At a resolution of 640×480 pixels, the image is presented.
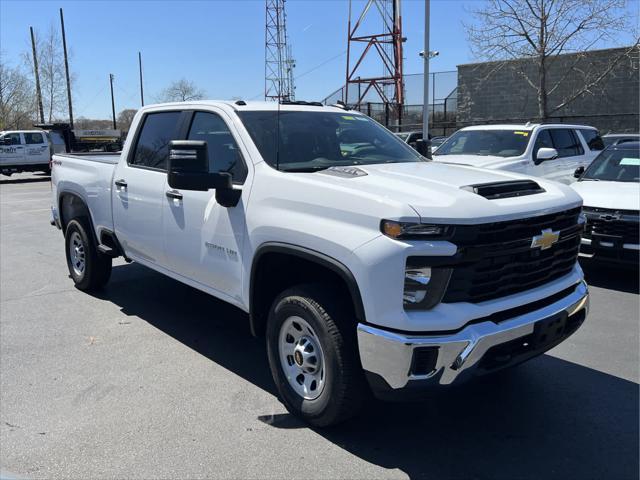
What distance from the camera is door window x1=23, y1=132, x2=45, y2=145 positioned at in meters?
23.1

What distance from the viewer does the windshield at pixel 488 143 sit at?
10117 millimetres

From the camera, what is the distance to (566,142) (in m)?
11.1

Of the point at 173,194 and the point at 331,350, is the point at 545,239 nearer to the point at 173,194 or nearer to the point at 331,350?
the point at 331,350

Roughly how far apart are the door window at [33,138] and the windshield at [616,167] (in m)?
22.0

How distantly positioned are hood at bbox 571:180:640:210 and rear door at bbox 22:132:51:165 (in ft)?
72.5

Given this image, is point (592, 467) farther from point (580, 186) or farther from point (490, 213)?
point (580, 186)

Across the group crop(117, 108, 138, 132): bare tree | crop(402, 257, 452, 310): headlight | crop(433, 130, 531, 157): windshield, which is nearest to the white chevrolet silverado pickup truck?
crop(402, 257, 452, 310): headlight

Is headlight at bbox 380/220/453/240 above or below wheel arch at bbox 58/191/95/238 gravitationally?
above

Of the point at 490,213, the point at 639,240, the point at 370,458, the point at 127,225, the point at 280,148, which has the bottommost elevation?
the point at 370,458

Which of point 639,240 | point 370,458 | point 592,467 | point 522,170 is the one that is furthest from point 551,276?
point 522,170

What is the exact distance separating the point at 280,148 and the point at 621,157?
6041mm

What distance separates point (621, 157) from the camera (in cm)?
798

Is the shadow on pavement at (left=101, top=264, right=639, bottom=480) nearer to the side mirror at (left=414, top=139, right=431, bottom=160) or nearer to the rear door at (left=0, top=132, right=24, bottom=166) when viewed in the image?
the side mirror at (left=414, top=139, right=431, bottom=160)

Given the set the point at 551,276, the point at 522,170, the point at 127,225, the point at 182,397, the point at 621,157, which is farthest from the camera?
the point at 522,170
